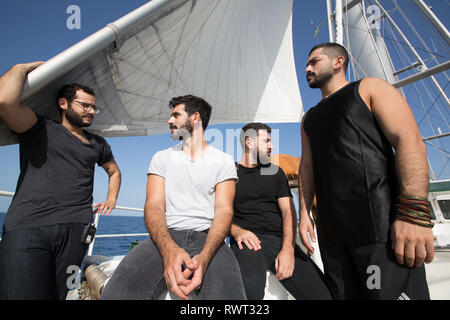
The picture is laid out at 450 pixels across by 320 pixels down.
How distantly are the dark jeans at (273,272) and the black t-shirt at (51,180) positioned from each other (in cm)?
123

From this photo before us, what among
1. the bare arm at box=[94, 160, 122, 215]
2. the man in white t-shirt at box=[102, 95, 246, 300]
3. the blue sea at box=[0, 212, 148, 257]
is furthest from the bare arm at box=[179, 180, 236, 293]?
the blue sea at box=[0, 212, 148, 257]

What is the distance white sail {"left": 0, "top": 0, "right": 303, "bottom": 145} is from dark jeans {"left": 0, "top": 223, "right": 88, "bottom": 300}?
78 cm

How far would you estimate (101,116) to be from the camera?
2590 mm

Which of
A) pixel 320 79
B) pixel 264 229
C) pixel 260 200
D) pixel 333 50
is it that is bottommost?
pixel 264 229

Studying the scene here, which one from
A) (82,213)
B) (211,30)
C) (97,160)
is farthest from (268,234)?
(211,30)

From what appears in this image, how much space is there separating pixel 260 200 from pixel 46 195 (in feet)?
5.29

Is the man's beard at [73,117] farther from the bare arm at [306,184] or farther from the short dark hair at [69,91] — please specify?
the bare arm at [306,184]

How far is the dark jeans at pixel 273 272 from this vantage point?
4.57 feet

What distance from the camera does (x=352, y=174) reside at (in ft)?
3.88

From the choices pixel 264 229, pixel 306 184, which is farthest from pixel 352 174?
pixel 264 229

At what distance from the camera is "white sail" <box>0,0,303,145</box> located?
2.32m

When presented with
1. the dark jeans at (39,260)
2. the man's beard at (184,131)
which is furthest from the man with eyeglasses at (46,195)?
the man's beard at (184,131)

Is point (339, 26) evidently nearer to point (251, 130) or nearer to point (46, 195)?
point (251, 130)
